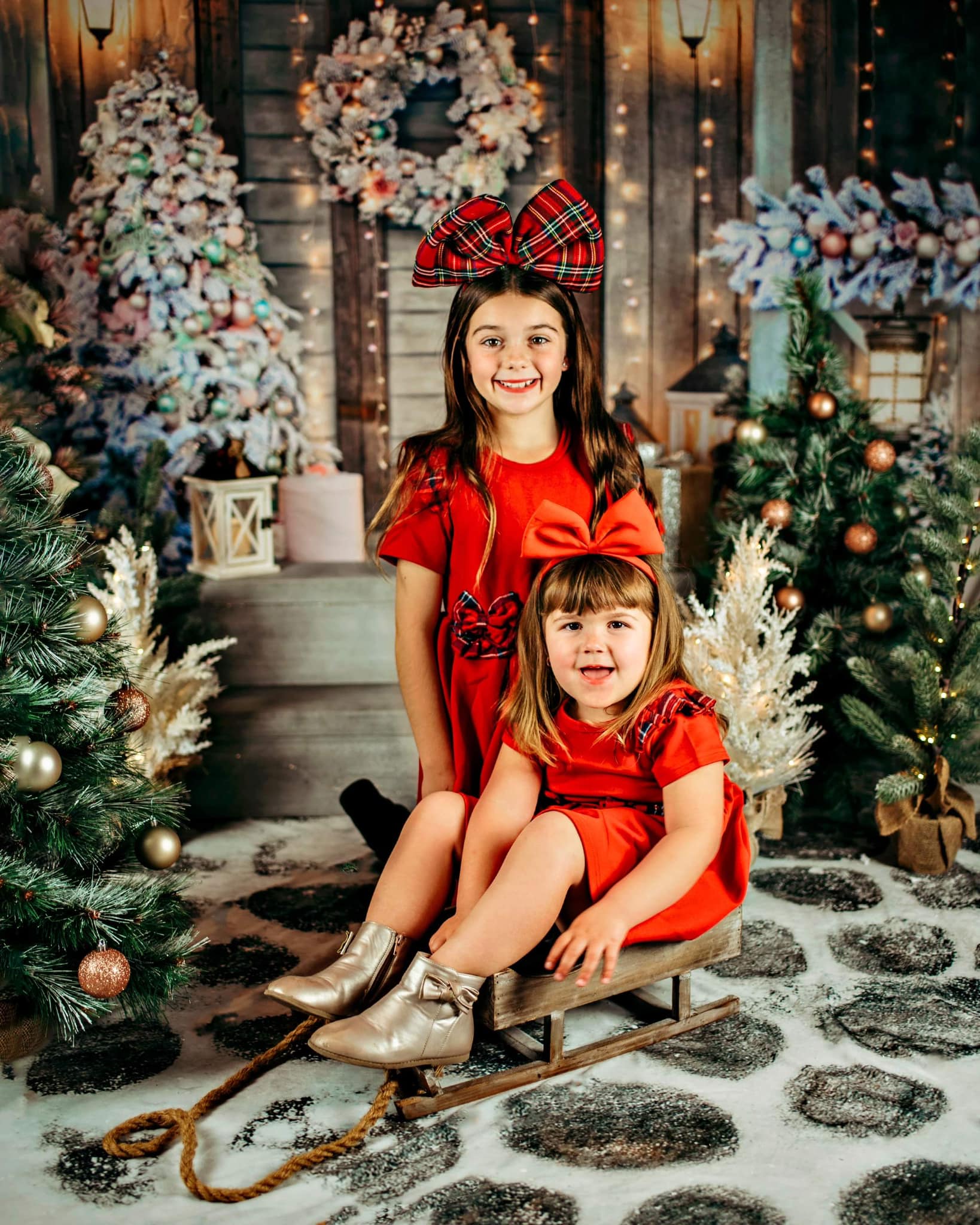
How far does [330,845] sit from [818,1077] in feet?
5.82

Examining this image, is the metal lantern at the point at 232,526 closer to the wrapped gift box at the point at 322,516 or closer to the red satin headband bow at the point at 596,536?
the wrapped gift box at the point at 322,516

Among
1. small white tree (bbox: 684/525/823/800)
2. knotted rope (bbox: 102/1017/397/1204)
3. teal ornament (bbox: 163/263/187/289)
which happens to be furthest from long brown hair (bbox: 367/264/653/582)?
teal ornament (bbox: 163/263/187/289)

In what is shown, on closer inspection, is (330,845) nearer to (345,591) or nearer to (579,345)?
(345,591)

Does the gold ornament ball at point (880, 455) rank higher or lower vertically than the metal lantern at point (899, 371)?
lower

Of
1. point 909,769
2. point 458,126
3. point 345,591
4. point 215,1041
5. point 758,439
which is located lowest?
point 215,1041

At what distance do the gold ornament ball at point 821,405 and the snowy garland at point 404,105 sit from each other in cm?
208

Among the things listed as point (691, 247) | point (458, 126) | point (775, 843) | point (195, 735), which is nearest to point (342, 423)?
point (458, 126)

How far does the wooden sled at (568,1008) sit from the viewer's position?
236cm

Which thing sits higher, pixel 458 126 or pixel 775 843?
pixel 458 126

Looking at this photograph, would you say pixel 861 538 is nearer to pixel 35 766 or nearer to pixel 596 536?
pixel 596 536

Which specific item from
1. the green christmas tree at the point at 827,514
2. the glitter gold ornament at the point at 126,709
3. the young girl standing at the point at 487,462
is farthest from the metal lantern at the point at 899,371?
the glitter gold ornament at the point at 126,709

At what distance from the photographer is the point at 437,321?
570cm

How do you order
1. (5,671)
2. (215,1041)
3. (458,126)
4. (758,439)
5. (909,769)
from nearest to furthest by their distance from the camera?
(5,671) → (215,1041) → (909,769) → (758,439) → (458,126)

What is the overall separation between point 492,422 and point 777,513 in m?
1.35
